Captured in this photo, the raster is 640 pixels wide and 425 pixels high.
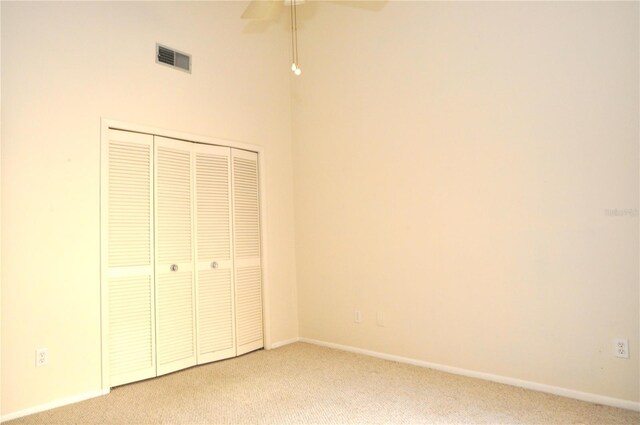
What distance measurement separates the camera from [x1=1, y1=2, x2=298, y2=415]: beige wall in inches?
102

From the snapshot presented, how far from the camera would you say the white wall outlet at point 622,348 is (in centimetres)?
244

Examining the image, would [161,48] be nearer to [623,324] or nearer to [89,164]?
[89,164]

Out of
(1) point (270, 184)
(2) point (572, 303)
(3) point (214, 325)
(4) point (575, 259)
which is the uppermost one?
(1) point (270, 184)

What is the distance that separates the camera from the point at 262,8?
2.68m

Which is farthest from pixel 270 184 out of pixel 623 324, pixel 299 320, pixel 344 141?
pixel 623 324

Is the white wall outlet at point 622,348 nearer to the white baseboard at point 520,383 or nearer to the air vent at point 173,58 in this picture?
the white baseboard at point 520,383

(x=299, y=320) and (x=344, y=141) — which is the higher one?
(x=344, y=141)

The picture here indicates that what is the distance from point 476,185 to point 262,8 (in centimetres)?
186

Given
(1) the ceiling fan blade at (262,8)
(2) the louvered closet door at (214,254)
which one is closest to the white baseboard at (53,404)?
(2) the louvered closet door at (214,254)

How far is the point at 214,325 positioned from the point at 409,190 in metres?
1.95

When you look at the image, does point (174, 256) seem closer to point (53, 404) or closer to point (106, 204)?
point (106, 204)

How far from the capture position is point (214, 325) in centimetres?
357

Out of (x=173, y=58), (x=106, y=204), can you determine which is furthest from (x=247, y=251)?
(x=173, y=58)

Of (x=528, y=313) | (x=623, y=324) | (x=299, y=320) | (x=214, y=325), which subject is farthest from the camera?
(x=299, y=320)
